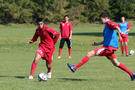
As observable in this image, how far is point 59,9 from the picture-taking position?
85750mm

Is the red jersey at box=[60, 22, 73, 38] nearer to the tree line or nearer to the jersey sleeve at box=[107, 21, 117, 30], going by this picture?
the jersey sleeve at box=[107, 21, 117, 30]

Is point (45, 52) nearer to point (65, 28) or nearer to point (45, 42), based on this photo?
point (45, 42)

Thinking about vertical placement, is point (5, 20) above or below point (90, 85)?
below

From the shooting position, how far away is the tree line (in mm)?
82062

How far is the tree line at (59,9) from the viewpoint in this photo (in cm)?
8206

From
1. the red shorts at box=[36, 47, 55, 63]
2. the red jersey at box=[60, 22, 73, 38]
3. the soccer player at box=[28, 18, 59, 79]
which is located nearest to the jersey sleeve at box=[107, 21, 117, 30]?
the soccer player at box=[28, 18, 59, 79]

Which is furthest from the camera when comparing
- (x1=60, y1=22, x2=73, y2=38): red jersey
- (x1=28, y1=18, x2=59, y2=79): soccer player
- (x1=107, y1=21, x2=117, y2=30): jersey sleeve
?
(x1=60, y1=22, x2=73, y2=38): red jersey

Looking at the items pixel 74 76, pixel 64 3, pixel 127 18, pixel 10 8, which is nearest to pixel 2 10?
pixel 10 8

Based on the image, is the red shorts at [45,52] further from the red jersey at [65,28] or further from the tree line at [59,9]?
the tree line at [59,9]

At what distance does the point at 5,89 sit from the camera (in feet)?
29.0

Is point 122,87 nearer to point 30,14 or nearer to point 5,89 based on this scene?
point 5,89

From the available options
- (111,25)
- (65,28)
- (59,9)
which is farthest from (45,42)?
(59,9)

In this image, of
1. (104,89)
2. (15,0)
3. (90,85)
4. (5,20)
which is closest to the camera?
(104,89)

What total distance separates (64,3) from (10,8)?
12532 mm
